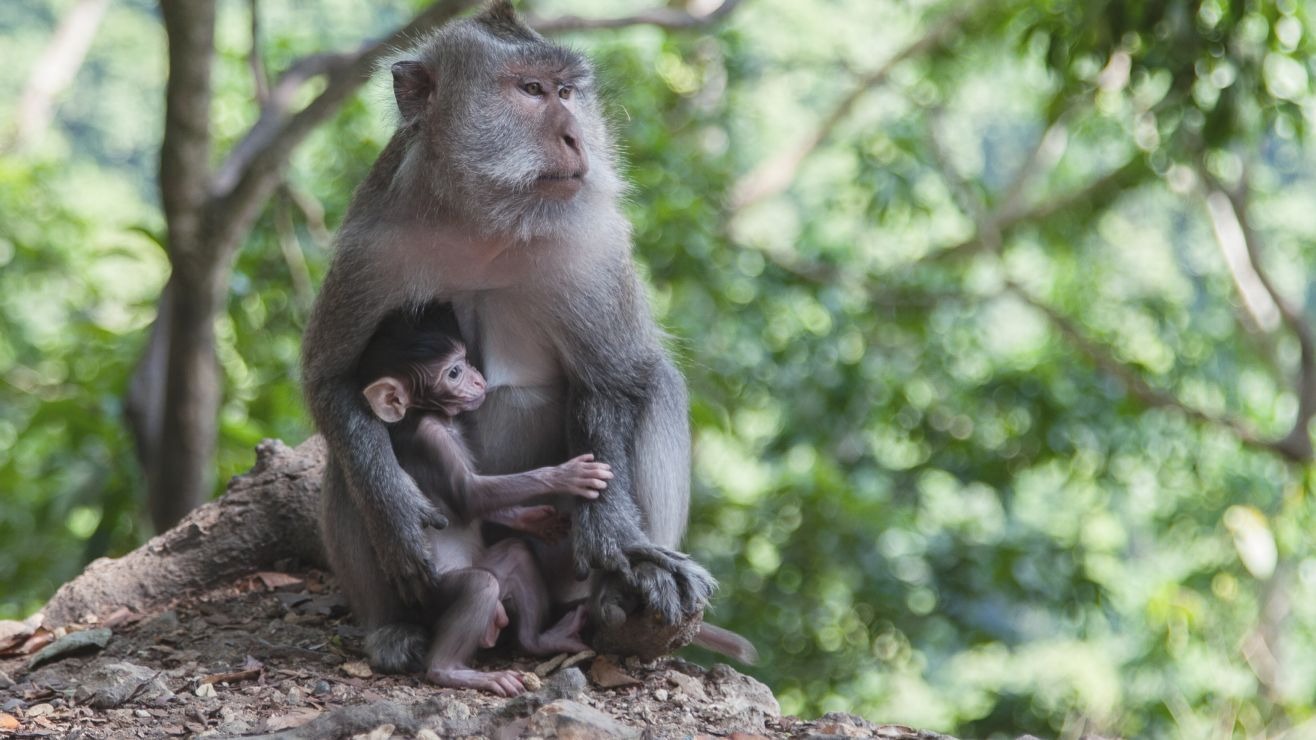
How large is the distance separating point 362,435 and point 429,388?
0.29 meters

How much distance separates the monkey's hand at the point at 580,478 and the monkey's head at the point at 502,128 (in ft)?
2.58

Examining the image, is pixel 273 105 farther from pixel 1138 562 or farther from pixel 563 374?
pixel 1138 562

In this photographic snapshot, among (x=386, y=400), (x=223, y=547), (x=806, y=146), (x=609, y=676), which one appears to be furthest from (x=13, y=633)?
(x=806, y=146)

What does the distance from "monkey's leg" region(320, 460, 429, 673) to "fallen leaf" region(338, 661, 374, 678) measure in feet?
0.10

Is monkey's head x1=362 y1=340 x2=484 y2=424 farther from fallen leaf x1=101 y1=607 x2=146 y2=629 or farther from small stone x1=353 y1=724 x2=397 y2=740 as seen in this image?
fallen leaf x1=101 y1=607 x2=146 y2=629

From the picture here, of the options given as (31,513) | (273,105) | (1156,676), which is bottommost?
(1156,676)

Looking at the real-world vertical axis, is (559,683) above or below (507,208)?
below

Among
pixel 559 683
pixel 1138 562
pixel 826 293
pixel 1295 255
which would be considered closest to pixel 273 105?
pixel 559 683

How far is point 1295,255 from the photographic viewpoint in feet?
44.3

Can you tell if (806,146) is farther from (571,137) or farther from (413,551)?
(413,551)

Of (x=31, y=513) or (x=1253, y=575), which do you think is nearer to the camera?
(x=31, y=513)

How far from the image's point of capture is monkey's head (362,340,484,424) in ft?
14.5

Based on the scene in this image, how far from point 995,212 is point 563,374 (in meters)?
8.94

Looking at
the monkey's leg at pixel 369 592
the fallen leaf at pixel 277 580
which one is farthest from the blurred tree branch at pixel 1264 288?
the monkey's leg at pixel 369 592
